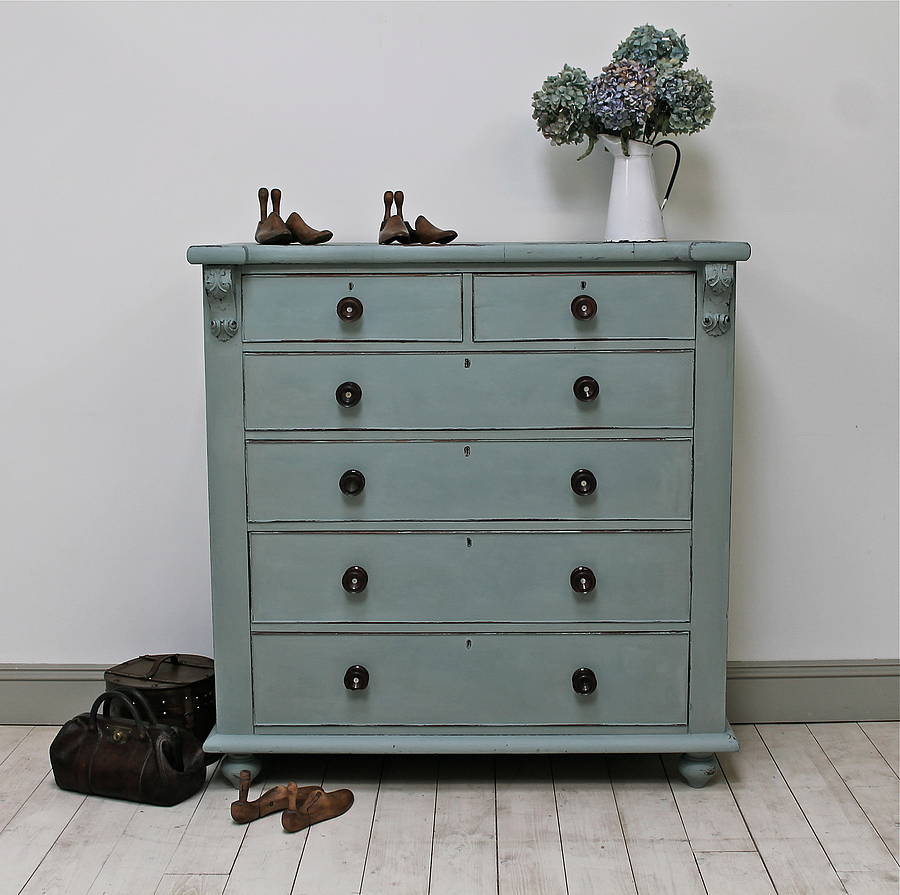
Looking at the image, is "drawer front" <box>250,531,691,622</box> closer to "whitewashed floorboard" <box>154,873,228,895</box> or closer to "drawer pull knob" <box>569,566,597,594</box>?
"drawer pull knob" <box>569,566,597,594</box>

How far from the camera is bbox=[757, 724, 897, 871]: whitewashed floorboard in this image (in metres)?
2.30

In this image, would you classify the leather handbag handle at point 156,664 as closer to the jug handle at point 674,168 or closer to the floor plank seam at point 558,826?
the floor plank seam at point 558,826

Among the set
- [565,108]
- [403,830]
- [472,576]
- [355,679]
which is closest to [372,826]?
[403,830]

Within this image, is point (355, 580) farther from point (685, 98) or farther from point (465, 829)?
point (685, 98)

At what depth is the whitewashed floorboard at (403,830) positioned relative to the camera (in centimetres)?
220

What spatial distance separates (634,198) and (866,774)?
4.66 ft

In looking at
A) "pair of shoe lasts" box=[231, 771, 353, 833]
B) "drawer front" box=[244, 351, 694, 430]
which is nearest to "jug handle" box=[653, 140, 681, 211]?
"drawer front" box=[244, 351, 694, 430]

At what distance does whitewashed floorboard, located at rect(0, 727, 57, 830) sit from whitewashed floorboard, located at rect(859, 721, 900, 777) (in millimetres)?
1973

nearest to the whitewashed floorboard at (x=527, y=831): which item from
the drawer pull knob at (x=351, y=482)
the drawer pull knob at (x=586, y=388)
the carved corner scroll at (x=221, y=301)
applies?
the drawer pull knob at (x=351, y=482)

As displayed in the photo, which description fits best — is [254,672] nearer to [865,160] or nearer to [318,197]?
[318,197]

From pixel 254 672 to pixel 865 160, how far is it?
1.91 meters

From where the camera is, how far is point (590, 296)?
244cm

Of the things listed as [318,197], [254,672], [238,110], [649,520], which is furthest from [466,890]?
[238,110]

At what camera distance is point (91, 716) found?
2.59 metres
